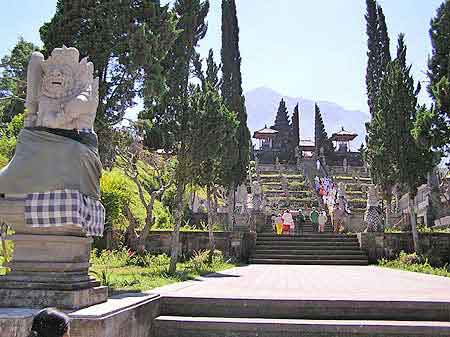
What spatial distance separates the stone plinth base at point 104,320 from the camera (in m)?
3.80

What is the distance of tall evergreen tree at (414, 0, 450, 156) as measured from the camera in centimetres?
1399

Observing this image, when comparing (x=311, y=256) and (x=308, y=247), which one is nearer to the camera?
(x=311, y=256)

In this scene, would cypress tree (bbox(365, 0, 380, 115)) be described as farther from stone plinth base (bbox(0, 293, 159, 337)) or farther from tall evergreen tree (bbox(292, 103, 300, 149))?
stone plinth base (bbox(0, 293, 159, 337))

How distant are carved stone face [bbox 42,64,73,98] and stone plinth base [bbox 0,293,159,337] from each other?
2138 mm

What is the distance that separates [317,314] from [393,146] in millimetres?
12003

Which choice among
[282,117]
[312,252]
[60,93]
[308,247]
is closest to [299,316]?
[60,93]

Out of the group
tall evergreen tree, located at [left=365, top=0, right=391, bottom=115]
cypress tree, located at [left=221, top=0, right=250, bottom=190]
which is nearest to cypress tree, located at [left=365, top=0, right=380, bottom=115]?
tall evergreen tree, located at [left=365, top=0, right=391, bottom=115]

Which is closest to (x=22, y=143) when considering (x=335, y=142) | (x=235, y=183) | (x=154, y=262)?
(x=154, y=262)

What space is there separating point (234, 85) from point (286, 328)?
21.2m

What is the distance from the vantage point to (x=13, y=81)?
53.5ft

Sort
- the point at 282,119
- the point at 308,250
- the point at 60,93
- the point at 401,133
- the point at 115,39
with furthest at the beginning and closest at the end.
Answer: the point at 282,119
the point at 308,250
the point at 401,133
the point at 115,39
the point at 60,93

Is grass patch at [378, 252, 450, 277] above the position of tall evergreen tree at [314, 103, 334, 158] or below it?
below

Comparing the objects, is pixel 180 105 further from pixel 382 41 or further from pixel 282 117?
pixel 282 117

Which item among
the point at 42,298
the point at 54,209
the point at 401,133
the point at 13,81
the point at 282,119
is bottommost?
the point at 42,298
